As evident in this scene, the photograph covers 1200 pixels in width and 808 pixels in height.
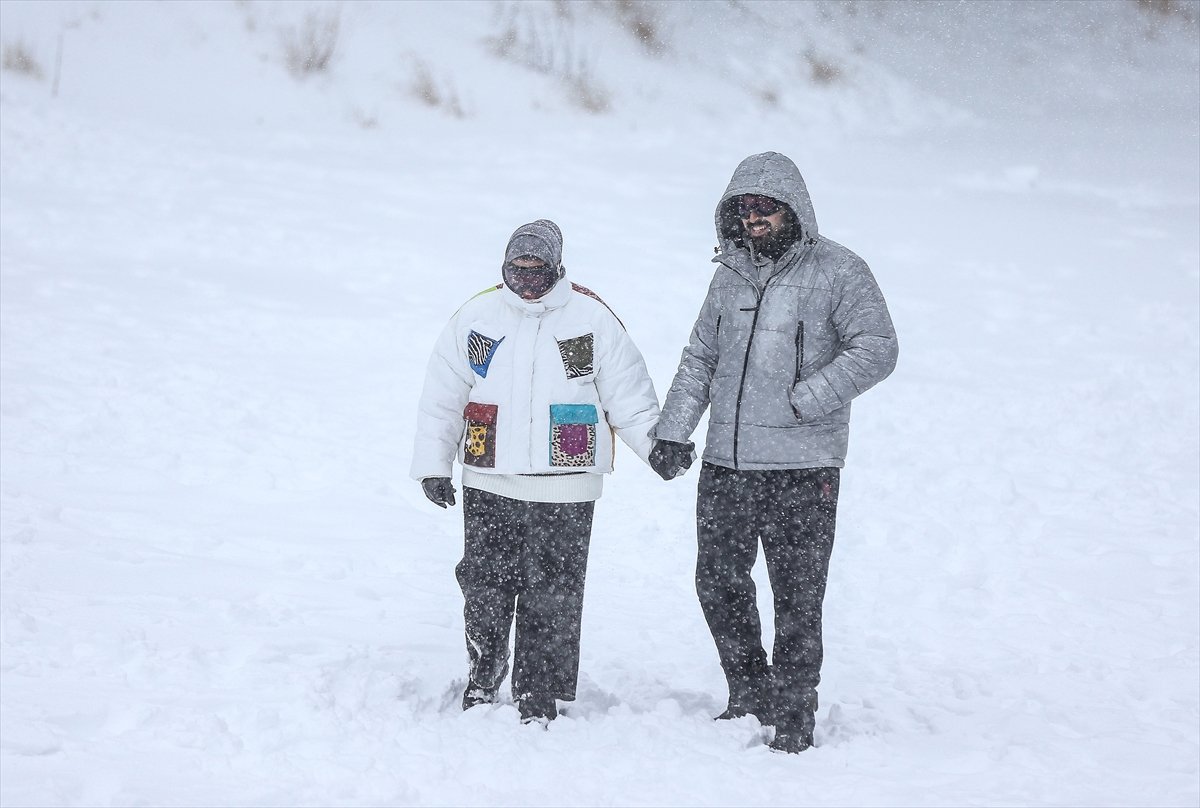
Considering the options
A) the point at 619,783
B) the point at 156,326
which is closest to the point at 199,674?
the point at 619,783

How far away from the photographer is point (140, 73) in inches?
516

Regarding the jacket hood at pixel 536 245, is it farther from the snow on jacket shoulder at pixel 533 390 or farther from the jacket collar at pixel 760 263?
the jacket collar at pixel 760 263

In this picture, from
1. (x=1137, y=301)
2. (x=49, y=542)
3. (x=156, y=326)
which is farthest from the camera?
(x=1137, y=301)

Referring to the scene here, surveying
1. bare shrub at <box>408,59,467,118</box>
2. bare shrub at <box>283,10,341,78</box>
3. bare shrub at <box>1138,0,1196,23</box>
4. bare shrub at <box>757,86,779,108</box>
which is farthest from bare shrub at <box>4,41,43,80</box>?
bare shrub at <box>1138,0,1196,23</box>

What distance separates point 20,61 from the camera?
1244 centimetres

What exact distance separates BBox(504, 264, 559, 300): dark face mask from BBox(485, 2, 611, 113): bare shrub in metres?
10.7

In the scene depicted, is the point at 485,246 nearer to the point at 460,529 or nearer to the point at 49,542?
the point at 460,529

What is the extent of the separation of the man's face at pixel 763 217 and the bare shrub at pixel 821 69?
39.6ft

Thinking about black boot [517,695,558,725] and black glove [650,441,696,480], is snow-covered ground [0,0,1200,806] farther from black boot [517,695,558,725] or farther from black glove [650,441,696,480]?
black glove [650,441,696,480]

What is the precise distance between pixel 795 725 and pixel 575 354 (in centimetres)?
128

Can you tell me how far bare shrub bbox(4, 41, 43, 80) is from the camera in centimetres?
1235

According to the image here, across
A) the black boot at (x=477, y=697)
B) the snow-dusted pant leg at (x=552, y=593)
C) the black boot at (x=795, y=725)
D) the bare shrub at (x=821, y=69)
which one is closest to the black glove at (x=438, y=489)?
the snow-dusted pant leg at (x=552, y=593)

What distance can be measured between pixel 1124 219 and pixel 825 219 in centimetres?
310

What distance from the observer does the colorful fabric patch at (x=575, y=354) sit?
3.70 meters
